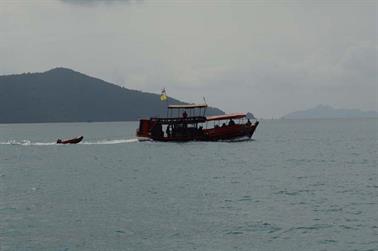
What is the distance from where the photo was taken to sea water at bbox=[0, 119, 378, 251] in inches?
1187

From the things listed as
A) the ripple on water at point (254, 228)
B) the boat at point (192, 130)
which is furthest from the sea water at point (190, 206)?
the boat at point (192, 130)

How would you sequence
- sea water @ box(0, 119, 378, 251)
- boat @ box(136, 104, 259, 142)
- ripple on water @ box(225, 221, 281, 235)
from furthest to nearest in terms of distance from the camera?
boat @ box(136, 104, 259, 142), ripple on water @ box(225, 221, 281, 235), sea water @ box(0, 119, 378, 251)

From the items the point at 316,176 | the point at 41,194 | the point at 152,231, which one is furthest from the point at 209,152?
the point at 152,231

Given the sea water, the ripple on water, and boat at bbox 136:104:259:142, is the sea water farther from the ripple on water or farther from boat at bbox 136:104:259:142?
boat at bbox 136:104:259:142

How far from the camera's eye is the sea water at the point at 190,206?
1187 inches

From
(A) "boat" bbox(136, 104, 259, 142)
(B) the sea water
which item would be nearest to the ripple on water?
(B) the sea water

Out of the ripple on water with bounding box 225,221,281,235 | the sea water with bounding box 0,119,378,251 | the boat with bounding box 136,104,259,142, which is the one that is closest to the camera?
the sea water with bounding box 0,119,378,251

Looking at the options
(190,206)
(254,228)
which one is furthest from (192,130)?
(254,228)

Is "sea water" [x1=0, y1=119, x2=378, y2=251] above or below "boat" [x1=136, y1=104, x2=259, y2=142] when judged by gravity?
below

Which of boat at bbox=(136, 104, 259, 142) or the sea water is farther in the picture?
boat at bbox=(136, 104, 259, 142)

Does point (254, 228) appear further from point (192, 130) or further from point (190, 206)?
point (192, 130)

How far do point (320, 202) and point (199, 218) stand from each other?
34.0 ft

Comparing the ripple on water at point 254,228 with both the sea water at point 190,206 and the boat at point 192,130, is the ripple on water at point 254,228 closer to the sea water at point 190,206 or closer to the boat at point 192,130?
the sea water at point 190,206

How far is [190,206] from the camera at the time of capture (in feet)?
130
